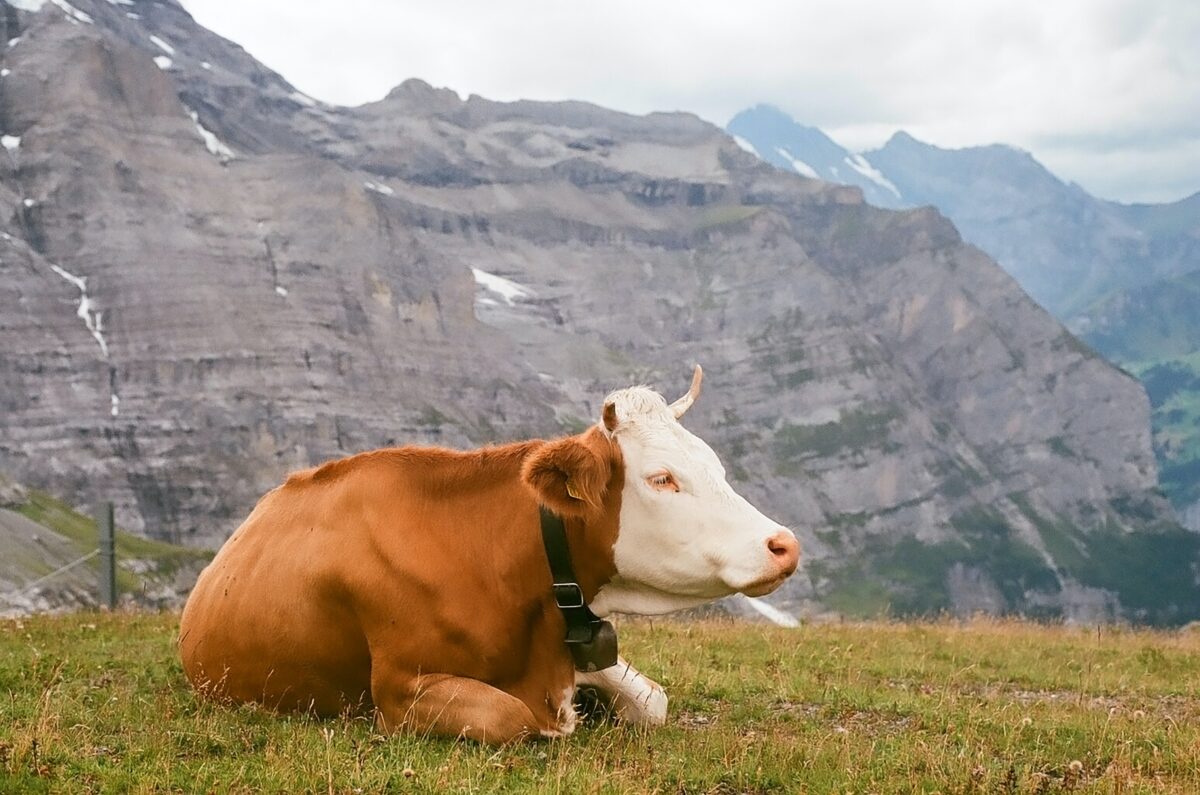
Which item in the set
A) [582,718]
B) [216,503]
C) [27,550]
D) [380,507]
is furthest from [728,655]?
[216,503]

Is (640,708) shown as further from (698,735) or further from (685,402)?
(685,402)

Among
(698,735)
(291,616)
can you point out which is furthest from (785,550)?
(291,616)

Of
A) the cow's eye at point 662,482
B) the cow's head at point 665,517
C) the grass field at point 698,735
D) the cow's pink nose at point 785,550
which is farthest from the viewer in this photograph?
the cow's eye at point 662,482

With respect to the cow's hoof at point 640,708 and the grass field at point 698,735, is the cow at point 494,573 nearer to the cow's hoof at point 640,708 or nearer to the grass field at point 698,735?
the cow's hoof at point 640,708

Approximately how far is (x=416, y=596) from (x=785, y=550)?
2.30 m

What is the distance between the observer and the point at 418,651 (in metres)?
7.29

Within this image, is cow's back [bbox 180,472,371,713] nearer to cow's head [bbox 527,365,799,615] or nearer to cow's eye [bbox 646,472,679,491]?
cow's head [bbox 527,365,799,615]

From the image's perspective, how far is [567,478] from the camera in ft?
23.8

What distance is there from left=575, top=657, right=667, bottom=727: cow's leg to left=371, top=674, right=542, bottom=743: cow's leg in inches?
32.4

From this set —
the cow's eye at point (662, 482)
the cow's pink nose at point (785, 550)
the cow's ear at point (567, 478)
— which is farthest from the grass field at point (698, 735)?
the cow's eye at point (662, 482)

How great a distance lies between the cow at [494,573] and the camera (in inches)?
284

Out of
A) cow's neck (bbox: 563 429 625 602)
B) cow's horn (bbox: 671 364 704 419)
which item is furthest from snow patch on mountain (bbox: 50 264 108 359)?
cow's neck (bbox: 563 429 625 602)

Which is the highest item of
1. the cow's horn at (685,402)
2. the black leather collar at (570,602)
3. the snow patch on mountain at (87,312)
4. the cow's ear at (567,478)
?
the cow's horn at (685,402)

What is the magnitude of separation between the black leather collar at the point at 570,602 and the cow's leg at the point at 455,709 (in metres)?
0.52
